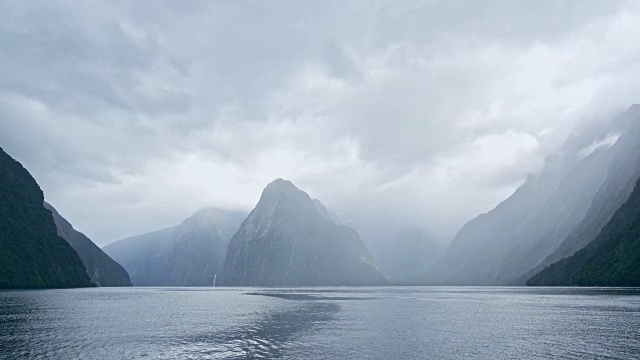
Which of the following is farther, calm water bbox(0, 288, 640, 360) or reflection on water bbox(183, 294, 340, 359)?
reflection on water bbox(183, 294, 340, 359)

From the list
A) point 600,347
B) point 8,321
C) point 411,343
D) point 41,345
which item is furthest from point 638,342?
point 8,321

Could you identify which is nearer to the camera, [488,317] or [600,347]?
[600,347]

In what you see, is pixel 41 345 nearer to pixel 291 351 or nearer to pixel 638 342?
pixel 291 351

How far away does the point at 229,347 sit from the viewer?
58.1 m

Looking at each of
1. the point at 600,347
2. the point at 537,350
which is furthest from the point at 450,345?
the point at 600,347

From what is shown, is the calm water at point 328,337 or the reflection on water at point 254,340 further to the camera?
the reflection on water at point 254,340

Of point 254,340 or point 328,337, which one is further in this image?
point 328,337

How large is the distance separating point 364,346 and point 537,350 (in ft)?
66.0

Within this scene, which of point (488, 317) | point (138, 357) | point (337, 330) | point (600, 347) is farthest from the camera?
point (488, 317)

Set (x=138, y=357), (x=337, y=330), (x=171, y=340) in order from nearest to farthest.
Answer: (x=138, y=357), (x=171, y=340), (x=337, y=330)

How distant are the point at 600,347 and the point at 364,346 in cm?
2738

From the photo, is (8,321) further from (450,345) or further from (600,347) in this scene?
(600,347)

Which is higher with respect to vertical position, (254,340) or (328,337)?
(328,337)

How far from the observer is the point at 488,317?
94.3 meters
